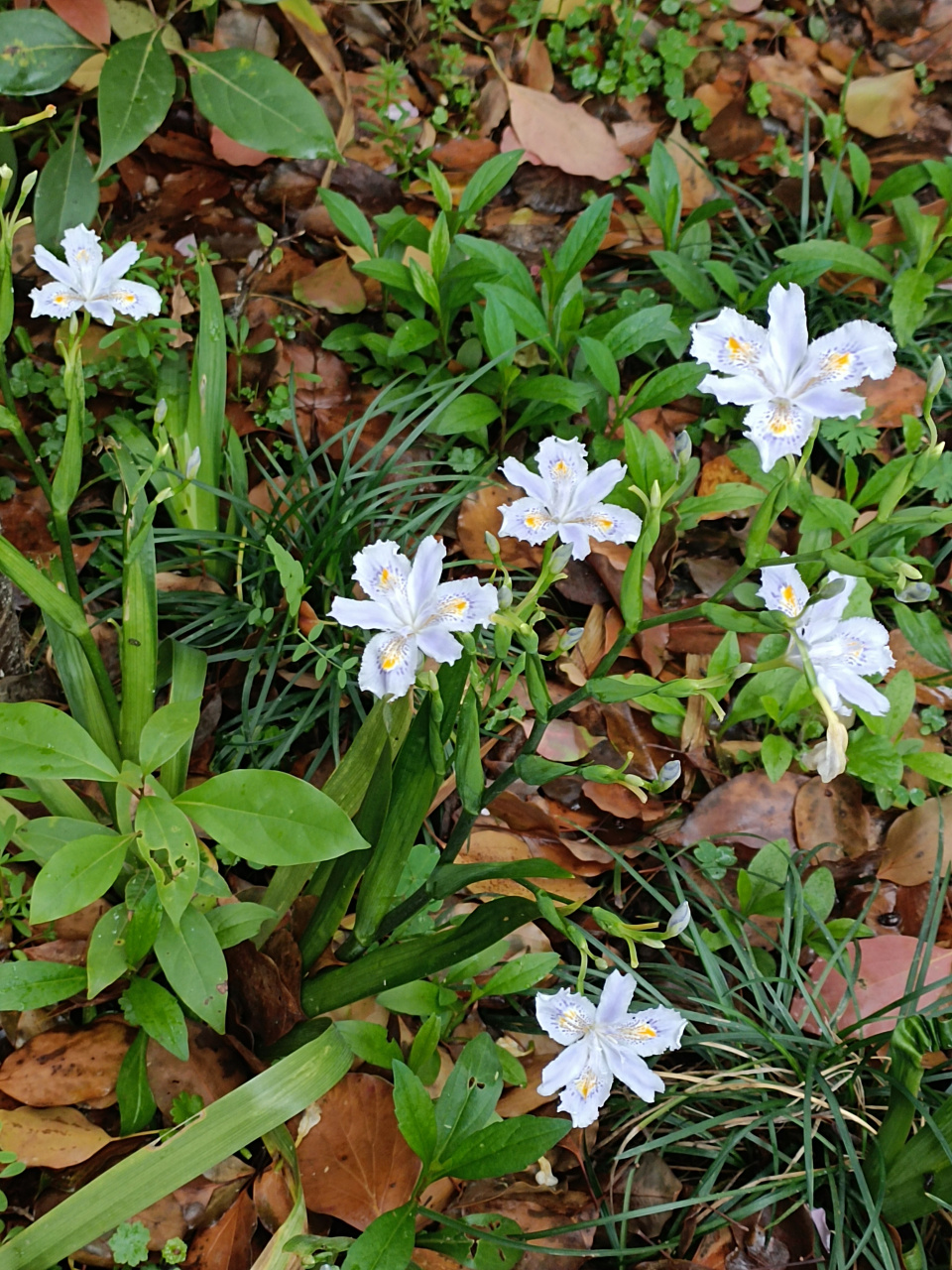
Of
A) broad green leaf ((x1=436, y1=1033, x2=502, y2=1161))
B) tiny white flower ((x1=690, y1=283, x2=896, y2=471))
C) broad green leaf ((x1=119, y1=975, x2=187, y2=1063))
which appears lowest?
broad green leaf ((x1=436, y1=1033, x2=502, y2=1161))

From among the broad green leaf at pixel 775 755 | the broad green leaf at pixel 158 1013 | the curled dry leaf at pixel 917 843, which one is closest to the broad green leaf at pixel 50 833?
the broad green leaf at pixel 158 1013

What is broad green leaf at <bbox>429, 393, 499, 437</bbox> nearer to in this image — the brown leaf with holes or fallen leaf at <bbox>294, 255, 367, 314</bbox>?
fallen leaf at <bbox>294, 255, 367, 314</bbox>

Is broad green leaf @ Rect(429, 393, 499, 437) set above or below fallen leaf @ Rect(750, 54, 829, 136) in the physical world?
below

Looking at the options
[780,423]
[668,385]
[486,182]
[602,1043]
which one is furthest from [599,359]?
[602,1043]

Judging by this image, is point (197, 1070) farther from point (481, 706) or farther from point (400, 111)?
point (400, 111)

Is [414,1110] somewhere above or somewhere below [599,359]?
below

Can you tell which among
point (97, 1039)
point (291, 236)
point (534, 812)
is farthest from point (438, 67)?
point (97, 1039)

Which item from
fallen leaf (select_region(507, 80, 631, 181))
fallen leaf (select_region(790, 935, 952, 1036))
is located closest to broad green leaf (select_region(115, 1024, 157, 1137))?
fallen leaf (select_region(790, 935, 952, 1036))
